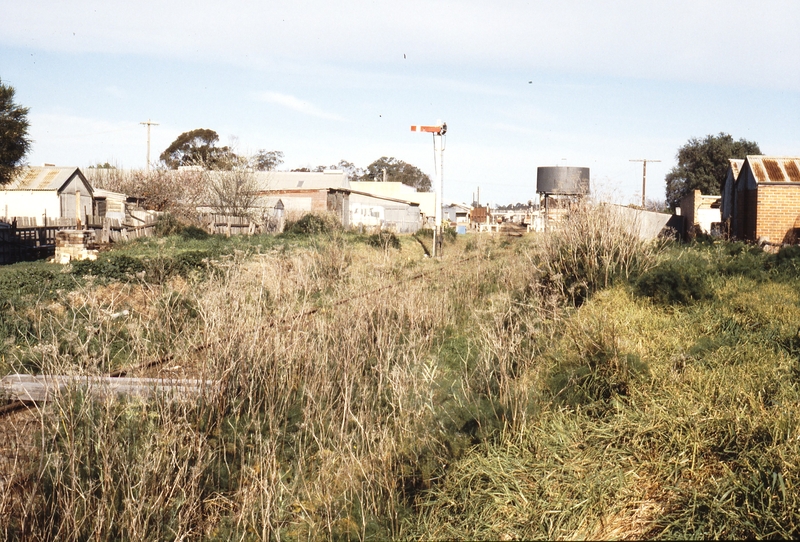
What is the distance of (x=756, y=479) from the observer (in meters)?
3.56

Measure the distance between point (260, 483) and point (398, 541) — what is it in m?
0.90

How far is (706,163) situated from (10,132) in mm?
51524

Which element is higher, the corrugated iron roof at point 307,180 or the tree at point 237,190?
the corrugated iron roof at point 307,180

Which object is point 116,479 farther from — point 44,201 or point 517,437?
point 44,201

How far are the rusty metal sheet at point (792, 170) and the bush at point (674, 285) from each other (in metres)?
15.4

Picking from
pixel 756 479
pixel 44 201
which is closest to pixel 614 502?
pixel 756 479

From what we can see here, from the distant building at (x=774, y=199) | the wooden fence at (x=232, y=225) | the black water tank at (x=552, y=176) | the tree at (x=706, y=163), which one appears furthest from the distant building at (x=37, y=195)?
the tree at (x=706, y=163)

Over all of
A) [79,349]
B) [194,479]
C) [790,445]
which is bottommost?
[194,479]

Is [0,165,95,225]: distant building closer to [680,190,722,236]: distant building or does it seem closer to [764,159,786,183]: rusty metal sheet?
[680,190,722,236]: distant building

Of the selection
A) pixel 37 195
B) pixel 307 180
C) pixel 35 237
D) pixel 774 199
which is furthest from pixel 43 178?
pixel 774 199

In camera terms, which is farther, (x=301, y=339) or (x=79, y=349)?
(x=301, y=339)

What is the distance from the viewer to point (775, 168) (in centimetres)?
2202

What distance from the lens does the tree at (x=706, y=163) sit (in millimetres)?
54441

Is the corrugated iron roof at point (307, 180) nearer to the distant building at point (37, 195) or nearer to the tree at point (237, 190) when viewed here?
the tree at point (237, 190)
